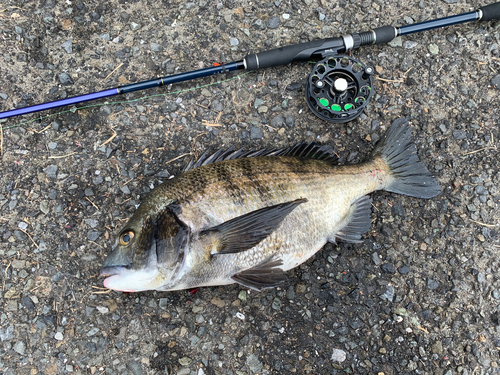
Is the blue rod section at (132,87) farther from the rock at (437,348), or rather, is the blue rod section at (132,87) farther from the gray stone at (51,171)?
the rock at (437,348)

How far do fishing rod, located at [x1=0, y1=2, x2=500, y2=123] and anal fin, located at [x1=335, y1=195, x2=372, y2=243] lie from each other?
0.76 meters

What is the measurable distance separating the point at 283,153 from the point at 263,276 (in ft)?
3.26

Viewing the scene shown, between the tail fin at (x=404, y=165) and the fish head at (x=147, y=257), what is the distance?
5.74ft

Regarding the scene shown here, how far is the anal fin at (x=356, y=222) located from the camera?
8.88 feet

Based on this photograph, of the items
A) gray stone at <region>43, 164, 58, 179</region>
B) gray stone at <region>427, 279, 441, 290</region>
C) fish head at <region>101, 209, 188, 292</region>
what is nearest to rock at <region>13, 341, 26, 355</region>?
fish head at <region>101, 209, 188, 292</region>

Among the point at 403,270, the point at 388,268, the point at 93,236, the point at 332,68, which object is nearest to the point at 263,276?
the point at 388,268

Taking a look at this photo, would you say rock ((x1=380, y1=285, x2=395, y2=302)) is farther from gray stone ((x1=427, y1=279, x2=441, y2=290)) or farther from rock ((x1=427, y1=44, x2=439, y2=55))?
rock ((x1=427, y1=44, x2=439, y2=55))

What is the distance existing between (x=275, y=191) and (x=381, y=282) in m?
1.26

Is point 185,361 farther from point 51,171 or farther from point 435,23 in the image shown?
point 435,23

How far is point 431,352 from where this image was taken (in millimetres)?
2773

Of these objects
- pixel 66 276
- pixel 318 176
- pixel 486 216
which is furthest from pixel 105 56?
pixel 486 216

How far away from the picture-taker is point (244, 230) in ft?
7.43

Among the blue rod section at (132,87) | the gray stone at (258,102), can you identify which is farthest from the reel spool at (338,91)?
the blue rod section at (132,87)

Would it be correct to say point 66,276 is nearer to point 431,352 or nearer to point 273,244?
point 273,244
